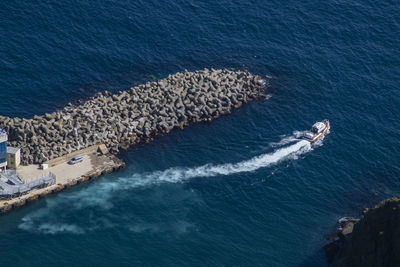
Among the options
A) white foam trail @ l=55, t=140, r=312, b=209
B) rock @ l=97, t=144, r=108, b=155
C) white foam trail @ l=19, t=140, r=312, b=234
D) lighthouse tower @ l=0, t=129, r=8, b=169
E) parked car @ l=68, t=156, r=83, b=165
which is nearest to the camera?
white foam trail @ l=19, t=140, r=312, b=234

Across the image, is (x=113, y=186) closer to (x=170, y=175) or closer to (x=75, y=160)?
(x=75, y=160)

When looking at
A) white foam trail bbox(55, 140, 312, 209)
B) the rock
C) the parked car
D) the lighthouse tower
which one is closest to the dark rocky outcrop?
white foam trail bbox(55, 140, 312, 209)

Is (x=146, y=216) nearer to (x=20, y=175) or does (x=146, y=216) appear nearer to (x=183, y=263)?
(x=183, y=263)

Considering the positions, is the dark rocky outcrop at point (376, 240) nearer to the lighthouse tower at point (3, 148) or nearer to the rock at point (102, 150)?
the rock at point (102, 150)

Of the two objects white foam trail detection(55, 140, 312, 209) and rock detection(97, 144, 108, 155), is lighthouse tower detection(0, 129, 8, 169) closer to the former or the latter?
white foam trail detection(55, 140, 312, 209)

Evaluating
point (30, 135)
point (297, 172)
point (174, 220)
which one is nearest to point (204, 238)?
point (174, 220)

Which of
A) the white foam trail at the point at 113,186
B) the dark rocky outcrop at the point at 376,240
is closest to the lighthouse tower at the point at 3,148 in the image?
the white foam trail at the point at 113,186

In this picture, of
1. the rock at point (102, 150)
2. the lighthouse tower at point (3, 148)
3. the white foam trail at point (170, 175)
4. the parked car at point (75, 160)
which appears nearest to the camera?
the lighthouse tower at point (3, 148)

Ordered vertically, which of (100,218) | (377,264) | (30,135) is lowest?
(377,264)
